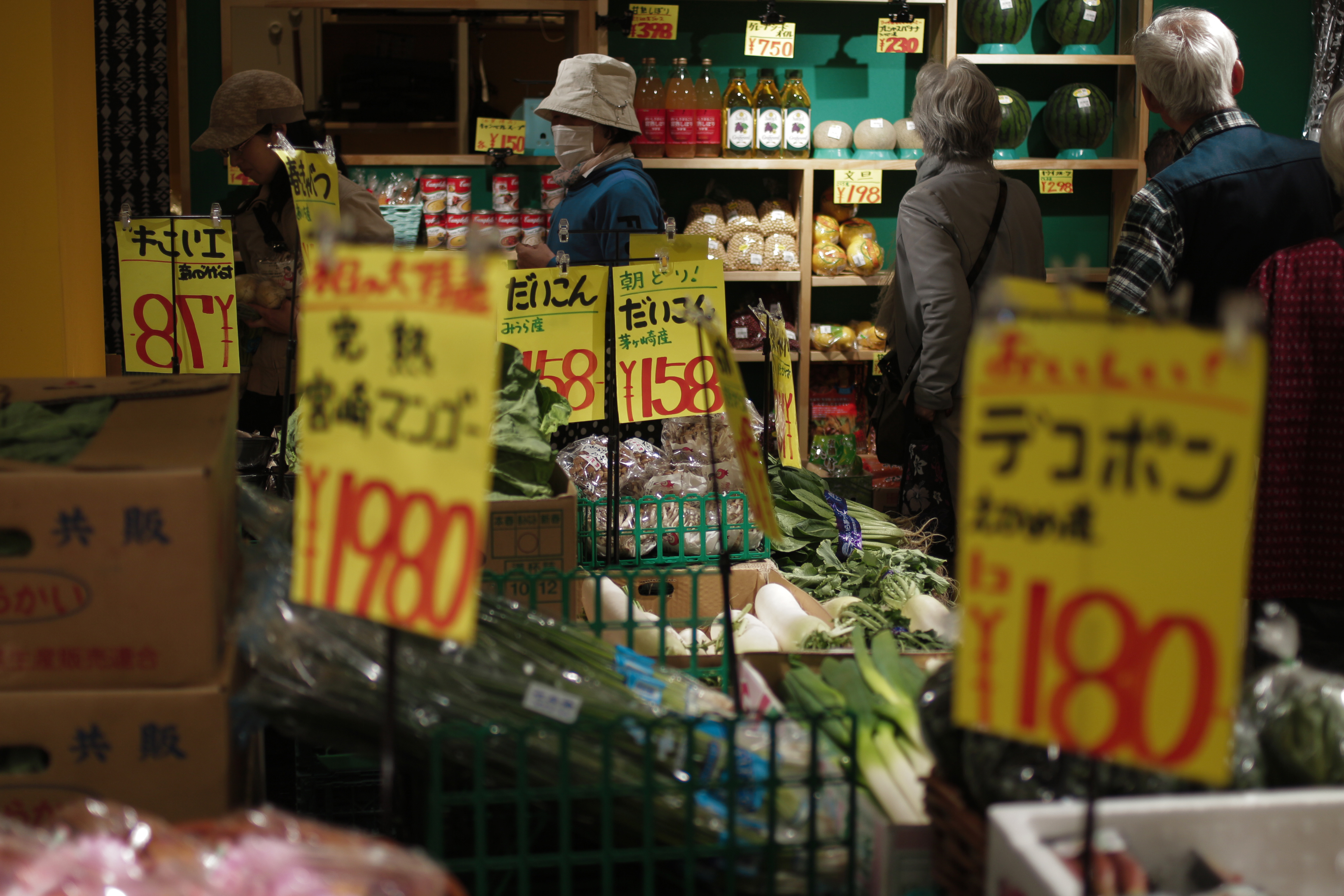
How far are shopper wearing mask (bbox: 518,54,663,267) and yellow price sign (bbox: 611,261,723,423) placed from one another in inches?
46.2

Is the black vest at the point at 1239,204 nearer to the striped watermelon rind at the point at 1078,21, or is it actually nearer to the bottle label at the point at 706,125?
the bottle label at the point at 706,125

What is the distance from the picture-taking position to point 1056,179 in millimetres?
4605

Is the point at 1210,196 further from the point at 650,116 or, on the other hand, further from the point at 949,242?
the point at 650,116

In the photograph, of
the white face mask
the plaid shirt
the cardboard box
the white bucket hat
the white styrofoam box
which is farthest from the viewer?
the white face mask

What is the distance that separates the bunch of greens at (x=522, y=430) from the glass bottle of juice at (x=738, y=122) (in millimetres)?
2494

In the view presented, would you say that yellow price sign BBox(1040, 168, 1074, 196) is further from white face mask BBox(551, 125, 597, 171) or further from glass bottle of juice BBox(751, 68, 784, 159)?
white face mask BBox(551, 125, 597, 171)

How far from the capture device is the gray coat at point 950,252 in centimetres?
305

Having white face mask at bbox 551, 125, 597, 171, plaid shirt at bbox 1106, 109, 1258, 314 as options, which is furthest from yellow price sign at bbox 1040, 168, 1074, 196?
plaid shirt at bbox 1106, 109, 1258, 314

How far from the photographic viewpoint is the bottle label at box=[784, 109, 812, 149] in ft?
14.4

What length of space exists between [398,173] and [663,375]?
279 centimetres

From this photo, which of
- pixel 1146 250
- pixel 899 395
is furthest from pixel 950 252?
pixel 1146 250

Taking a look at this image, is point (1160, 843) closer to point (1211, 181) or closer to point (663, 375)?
point (663, 375)

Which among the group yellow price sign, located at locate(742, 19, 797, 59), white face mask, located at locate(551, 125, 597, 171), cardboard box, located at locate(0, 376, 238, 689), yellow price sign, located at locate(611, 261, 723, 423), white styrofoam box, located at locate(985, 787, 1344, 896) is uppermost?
yellow price sign, located at locate(742, 19, 797, 59)

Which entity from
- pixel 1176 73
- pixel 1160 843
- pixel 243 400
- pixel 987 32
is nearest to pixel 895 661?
pixel 1160 843
